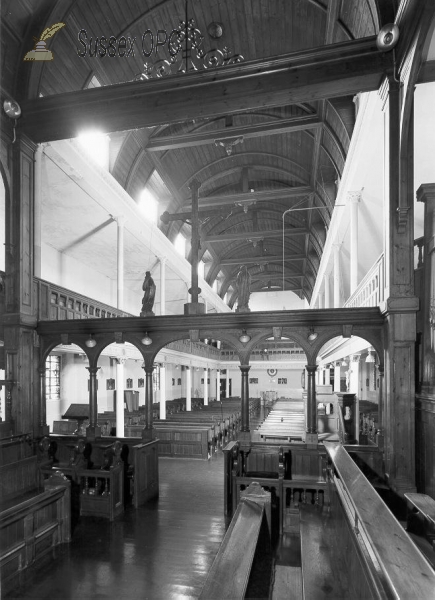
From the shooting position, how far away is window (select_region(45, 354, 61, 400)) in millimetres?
16812

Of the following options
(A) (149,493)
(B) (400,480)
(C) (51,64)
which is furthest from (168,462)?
(C) (51,64)

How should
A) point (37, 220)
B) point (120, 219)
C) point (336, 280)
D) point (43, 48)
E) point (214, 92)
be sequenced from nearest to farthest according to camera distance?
point (214, 92)
point (43, 48)
point (37, 220)
point (120, 219)
point (336, 280)

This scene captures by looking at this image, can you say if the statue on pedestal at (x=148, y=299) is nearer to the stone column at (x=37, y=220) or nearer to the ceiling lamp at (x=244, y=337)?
the ceiling lamp at (x=244, y=337)

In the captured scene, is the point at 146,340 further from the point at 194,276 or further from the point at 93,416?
the point at 194,276

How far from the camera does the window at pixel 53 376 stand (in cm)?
1681

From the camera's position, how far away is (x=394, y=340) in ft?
Result: 24.1

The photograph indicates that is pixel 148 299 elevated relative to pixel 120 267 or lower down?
lower down

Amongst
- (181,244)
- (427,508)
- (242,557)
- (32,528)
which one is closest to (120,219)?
(181,244)

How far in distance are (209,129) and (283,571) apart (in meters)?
13.5

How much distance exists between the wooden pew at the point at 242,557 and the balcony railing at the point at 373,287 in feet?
14.5

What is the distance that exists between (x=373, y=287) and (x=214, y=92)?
5063 millimetres

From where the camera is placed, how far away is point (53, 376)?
17156 millimetres

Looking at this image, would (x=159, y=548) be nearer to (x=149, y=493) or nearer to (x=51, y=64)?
(x=149, y=493)

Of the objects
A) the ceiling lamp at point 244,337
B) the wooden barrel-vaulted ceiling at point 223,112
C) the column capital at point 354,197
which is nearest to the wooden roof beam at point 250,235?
the wooden barrel-vaulted ceiling at point 223,112
